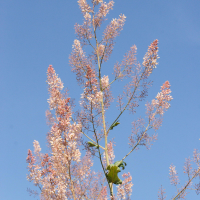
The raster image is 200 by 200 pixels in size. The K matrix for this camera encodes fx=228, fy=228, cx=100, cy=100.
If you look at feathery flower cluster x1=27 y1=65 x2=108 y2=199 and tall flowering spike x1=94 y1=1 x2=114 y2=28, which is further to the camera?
tall flowering spike x1=94 y1=1 x2=114 y2=28

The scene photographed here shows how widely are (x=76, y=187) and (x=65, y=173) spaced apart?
2.38 ft

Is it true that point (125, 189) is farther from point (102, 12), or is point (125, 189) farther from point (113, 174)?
point (102, 12)

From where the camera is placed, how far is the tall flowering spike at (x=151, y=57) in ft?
20.8

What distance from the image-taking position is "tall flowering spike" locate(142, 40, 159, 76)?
20.8 feet

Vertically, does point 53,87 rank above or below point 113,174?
above

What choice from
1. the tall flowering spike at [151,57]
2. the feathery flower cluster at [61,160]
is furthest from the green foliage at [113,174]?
the tall flowering spike at [151,57]

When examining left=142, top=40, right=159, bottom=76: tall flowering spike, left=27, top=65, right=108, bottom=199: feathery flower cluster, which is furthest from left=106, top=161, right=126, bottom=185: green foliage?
left=142, top=40, right=159, bottom=76: tall flowering spike

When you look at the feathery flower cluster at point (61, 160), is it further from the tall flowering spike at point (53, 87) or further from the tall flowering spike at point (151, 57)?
the tall flowering spike at point (151, 57)

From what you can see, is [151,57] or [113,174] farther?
[151,57]

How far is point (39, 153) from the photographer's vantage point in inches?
274

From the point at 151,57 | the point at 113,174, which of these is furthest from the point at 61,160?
the point at 151,57

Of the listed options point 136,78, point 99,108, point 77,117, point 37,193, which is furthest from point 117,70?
point 37,193

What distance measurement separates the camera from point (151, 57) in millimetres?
6402

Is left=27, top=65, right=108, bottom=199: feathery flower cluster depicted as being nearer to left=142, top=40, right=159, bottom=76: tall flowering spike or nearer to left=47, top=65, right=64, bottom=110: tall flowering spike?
left=47, top=65, right=64, bottom=110: tall flowering spike
